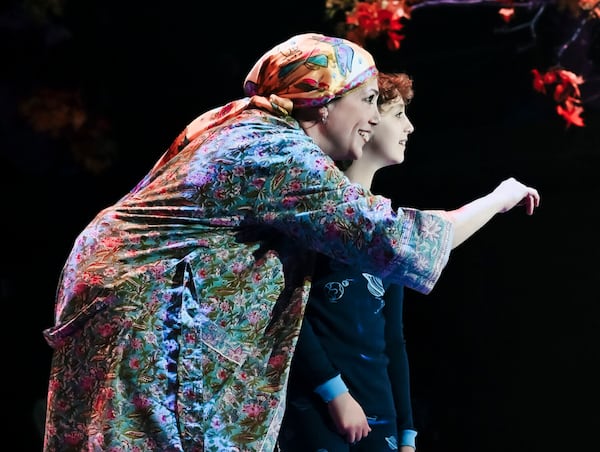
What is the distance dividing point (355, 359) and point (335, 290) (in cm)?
13

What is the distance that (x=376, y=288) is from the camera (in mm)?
1977

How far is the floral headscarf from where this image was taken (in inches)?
69.3

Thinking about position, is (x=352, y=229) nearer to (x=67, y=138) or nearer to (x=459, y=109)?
(x=459, y=109)

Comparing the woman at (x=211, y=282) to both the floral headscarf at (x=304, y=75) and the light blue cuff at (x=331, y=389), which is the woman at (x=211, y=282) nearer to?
the floral headscarf at (x=304, y=75)

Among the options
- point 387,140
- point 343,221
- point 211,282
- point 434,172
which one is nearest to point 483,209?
point 343,221

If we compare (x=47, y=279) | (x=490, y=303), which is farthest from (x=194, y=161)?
(x=47, y=279)

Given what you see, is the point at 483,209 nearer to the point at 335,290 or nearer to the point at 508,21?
the point at 335,290

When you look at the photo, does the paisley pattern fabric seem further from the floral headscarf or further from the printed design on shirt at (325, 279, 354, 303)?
the printed design on shirt at (325, 279, 354, 303)

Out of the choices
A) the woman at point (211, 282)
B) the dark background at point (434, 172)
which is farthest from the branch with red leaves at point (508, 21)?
the woman at point (211, 282)

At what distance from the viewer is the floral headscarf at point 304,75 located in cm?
176

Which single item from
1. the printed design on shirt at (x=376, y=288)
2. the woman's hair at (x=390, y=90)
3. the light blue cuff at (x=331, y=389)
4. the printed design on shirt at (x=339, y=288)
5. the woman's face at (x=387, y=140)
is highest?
the woman's hair at (x=390, y=90)

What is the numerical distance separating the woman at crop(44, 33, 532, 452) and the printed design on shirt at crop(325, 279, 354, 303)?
0.18 metres

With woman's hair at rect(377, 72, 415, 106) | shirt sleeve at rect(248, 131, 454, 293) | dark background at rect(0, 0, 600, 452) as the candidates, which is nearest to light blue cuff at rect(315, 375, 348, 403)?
shirt sleeve at rect(248, 131, 454, 293)

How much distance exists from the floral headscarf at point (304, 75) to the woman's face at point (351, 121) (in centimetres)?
2
